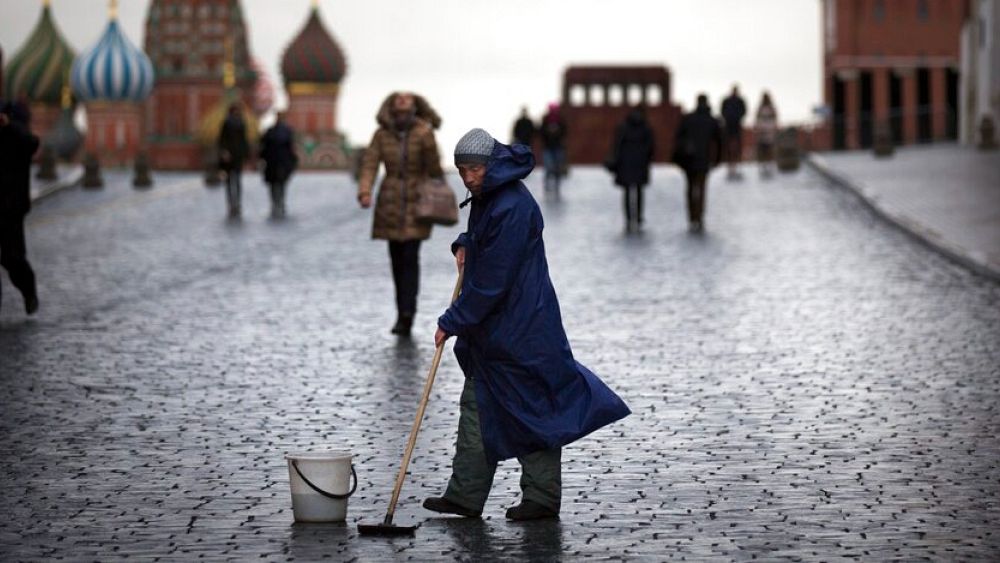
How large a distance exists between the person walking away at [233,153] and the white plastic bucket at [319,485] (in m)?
24.6

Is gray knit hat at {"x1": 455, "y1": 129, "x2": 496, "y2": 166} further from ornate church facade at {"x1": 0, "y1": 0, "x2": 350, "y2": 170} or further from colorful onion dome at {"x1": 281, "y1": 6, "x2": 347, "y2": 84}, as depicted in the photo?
colorful onion dome at {"x1": 281, "y1": 6, "x2": 347, "y2": 84}

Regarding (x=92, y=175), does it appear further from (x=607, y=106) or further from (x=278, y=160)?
(x=607, y=106)

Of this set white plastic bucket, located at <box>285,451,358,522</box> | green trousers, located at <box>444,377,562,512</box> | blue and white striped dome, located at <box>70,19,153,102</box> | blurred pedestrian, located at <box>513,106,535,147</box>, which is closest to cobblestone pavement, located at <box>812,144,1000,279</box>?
blurred pedestrian, located at <box>513,106,535,147</box>

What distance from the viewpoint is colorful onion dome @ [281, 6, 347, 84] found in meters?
170

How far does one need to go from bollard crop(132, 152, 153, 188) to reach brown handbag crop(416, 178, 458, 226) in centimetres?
2860

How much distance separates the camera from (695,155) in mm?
28406

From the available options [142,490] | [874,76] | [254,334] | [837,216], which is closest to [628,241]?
[837,216]

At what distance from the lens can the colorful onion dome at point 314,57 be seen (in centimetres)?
17050

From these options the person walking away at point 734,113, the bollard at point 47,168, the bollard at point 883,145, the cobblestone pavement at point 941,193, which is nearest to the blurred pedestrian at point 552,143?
the cobblestone pavement at point 941,193

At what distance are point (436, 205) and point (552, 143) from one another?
2355cm

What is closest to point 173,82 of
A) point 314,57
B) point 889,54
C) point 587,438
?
point 314,57

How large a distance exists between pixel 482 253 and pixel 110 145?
16958 cm

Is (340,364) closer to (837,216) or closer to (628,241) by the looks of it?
(628,241)

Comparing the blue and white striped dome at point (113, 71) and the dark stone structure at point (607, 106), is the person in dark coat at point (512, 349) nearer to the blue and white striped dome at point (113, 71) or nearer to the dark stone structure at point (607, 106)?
the dark stone structure at point (607, 106)
